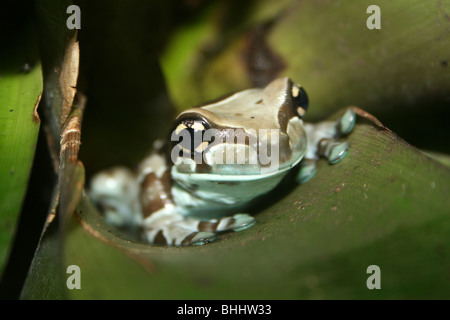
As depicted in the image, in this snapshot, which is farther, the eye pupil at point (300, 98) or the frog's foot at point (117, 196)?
the frog's foot at point (117, 196)

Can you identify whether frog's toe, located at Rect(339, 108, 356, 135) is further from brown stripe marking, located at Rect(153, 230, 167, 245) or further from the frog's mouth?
brown stripe marking, located at Rect(153, 230, 167, 245)

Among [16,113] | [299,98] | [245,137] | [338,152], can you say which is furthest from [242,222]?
[16,113]

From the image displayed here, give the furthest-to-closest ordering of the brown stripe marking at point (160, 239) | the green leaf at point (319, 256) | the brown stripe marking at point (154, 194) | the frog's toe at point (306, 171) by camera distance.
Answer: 1. the brown stripe marking at point (154, 194)
2. the brown stripe marking at point (160, 239)
3. the frog's toe at point (306, 171)
4. the green leaf at point (319, 256)

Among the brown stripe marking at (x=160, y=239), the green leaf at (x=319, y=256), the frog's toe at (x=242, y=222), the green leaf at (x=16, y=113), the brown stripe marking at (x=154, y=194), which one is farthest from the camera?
the brown stripe marking at (x=154, y=194)

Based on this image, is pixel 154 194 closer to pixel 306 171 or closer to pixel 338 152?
pixel 306 171

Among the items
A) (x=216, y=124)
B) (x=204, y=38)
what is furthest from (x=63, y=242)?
(x=204, y=38)

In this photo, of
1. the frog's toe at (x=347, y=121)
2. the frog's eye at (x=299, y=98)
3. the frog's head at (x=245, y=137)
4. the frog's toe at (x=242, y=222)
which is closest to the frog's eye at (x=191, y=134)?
the frog's head at (x=245, y=137)

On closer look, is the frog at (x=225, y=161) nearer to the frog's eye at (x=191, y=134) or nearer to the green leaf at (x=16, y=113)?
the frog's eye at (x=191, y=134)

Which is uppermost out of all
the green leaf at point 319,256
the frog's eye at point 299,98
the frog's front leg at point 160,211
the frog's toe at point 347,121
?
the frog's eye at point 299,98
